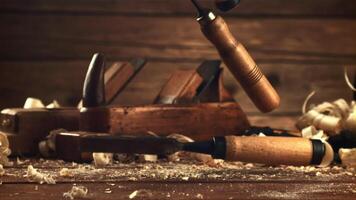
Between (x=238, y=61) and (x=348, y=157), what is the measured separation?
0.37m

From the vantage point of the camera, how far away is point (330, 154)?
1321mm

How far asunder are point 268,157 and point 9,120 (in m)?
0.81

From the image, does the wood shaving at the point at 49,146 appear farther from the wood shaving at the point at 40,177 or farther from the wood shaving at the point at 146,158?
the wood shaving at the point at 40,177

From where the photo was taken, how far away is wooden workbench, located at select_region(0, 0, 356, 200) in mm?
2492

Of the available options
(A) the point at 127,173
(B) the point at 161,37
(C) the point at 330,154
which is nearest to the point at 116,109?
(A) the point at 127,173

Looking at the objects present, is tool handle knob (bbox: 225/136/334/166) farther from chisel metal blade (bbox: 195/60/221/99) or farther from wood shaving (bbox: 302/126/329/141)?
chisel metal blade (bbox: 195/60/221/99)

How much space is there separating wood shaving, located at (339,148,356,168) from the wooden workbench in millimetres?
1048

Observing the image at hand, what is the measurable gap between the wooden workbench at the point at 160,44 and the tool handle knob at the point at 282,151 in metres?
1.28

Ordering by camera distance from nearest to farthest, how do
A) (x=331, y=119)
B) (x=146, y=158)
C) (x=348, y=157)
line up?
(x=348, y=157), (x=146, y=158), (x=331, y=119)

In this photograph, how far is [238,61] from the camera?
1420 millimetres

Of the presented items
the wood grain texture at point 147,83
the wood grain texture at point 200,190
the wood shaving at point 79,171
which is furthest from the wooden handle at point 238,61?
the wood grain texture at point 147,83

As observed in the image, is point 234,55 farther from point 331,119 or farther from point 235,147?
point 331,119

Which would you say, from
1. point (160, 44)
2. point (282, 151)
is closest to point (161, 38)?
point (160, 44)

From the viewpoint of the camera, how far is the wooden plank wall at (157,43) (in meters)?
2.49
